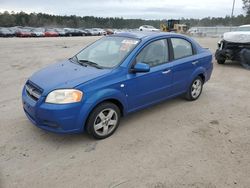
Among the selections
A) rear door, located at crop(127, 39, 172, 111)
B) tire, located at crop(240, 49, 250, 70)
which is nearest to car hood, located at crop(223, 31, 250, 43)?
tire, located at crop(240, 49, 250, 70)

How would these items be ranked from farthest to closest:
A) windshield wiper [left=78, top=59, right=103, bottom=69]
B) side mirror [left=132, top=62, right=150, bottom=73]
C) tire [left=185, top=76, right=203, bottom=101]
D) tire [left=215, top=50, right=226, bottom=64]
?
tire [left=215, top=50, right=226, bottom=64] < tire [left=185, top=76, right=203, bottom=101] < windshield wiper [left=78, top=59, right=103, bottom=69] < side mirror [left=132, top=62, right=150, bottom=73]

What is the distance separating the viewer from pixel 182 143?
153 inches

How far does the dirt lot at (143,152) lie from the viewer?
3055 mm

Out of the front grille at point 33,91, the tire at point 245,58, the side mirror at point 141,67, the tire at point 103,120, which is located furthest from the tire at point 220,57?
the front grille at point 33,91

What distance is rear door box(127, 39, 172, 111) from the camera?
423 centimetres

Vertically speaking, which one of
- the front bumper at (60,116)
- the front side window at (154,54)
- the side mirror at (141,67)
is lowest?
the front bumper at (60,116)

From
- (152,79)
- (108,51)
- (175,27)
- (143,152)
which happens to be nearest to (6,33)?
(175,27)

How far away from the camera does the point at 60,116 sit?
3.48 meters

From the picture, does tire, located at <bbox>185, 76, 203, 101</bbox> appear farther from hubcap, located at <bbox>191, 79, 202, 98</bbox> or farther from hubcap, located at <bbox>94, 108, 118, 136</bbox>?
hubcap, located at <bbox>94, 108, 118, 136</bbox>

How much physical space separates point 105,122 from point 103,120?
54mm

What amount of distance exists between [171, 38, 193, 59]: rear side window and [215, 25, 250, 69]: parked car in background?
5.16 meters

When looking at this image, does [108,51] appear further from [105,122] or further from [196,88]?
[196,88]

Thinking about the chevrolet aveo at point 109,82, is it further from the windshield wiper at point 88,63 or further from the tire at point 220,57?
the tire at point 220,57

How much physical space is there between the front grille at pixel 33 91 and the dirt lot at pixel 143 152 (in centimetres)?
67
